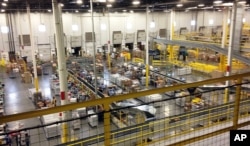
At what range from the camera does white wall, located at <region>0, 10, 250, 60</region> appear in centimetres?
2619

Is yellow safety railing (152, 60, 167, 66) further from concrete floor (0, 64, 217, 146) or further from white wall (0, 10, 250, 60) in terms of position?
white wall (0, 10, 250, 60)

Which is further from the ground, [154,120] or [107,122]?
[107,122]

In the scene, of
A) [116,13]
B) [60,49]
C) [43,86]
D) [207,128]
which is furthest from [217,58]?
[207,128]

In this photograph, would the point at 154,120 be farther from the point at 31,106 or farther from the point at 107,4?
the point at 107,4

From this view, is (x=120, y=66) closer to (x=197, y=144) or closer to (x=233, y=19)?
(x=233, y=19)

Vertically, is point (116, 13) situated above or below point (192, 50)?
above

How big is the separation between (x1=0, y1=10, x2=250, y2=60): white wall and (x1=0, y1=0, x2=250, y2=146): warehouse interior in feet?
0.37

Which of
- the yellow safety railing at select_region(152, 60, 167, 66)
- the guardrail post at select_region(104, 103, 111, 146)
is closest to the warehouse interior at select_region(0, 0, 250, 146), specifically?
the guardrail post at select_region(104, 103, 111, 146)

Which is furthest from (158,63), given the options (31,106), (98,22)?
(31,106)

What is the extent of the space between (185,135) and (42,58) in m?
25.5

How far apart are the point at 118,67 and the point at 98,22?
25.8 ft

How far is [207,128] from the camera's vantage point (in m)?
4.20

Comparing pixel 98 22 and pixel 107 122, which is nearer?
pixel 107 122

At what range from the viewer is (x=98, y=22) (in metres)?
28.0
